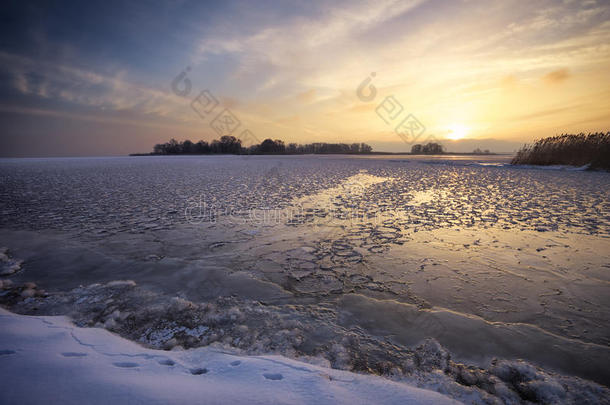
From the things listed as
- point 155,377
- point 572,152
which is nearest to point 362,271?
point 155,377

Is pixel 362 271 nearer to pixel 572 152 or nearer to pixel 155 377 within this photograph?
pixel 155 377

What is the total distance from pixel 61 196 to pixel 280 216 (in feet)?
25.2

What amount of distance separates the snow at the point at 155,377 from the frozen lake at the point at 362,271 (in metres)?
0.27

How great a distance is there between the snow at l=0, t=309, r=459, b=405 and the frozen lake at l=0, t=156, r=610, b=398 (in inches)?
10.8

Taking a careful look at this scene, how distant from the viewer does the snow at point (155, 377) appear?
1138 mm

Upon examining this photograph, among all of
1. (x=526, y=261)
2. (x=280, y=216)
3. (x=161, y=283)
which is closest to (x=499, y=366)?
(x=526, y=261)

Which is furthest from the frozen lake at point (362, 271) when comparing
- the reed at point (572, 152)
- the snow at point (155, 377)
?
the reed at point (572, 152)

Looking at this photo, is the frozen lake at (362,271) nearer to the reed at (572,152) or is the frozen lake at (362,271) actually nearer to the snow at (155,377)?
the snow at (155,377)

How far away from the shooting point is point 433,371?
162cm

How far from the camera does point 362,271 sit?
3.05 m

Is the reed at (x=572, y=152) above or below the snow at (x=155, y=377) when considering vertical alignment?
above

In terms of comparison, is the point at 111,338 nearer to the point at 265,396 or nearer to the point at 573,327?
the point at 265,396

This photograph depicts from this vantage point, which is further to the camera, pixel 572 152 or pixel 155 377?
pixel 572 152

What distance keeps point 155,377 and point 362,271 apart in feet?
7.57
